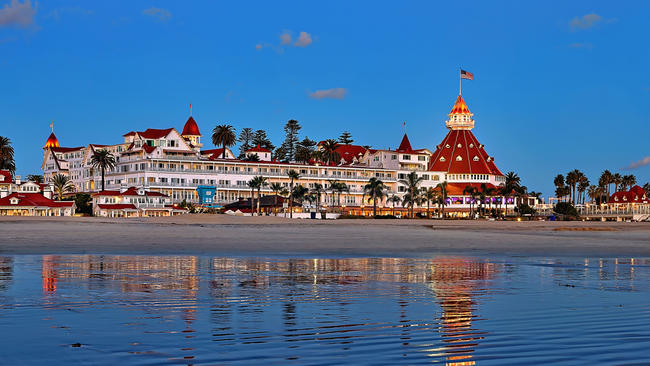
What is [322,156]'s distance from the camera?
164 m

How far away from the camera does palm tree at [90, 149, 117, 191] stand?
12738cm

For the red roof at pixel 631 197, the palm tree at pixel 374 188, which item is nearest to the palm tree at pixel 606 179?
the red roof at pixel 631 197

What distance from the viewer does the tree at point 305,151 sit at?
540 feet

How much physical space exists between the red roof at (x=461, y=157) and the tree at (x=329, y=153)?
21021mm

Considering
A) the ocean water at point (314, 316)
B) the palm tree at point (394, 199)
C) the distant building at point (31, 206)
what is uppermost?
the palm tree at point (394, 199)

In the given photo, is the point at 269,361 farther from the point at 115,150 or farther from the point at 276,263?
the point at 115,150

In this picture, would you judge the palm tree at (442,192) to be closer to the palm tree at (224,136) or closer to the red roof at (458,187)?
the red roof at (458,187)

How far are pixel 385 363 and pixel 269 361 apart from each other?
4.87 ft

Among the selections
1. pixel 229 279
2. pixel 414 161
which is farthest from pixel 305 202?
pixel 229 279

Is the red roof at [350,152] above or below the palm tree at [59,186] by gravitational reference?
above

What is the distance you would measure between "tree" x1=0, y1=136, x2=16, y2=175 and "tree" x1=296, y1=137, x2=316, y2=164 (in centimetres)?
6106

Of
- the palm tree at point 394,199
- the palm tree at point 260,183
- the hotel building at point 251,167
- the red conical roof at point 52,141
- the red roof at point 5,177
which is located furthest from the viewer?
the red conical roof at point 52,141

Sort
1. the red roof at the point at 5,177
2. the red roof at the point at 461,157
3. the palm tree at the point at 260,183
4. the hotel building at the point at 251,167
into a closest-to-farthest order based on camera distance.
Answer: the red roof at the point at 5,177, the palm tree at the point at 260,183, the hotel building at the point at 251,167, the red roof at the point at 461,157

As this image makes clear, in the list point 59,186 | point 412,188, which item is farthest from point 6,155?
point 412,188
